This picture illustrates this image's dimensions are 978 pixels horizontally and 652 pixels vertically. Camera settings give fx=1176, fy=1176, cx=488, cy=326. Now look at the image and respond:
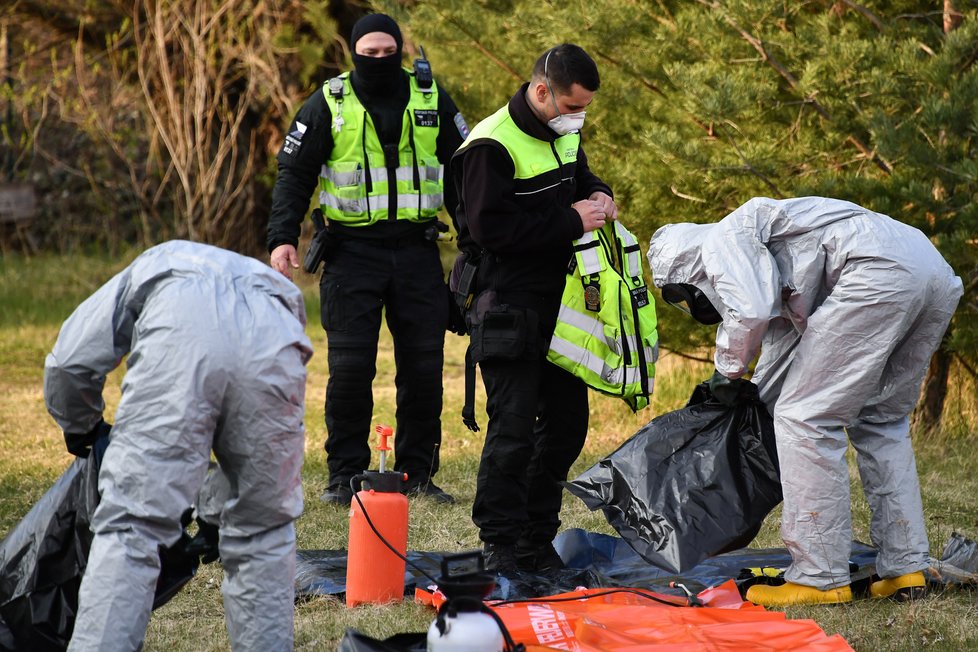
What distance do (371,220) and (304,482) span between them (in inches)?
53.0

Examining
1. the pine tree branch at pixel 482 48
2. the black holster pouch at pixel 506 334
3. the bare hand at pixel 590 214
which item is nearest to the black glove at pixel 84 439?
the black holster pouch at pixel 506 334

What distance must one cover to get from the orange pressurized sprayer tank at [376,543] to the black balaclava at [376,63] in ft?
6.33

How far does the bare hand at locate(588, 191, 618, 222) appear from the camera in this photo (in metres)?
4.13

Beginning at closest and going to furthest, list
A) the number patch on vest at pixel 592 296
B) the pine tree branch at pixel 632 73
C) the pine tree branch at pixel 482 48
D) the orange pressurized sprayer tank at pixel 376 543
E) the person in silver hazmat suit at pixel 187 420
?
the person in silver hazmat suit at pixel 187 420, the orange pressurized sprayer tank at pixel 376 543, the number patch on vest at pixel 592 296, the pine tree branch at pixel 632 73, the pine tree branch at pixel 482 48

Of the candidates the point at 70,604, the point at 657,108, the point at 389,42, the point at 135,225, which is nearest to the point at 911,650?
the point at 70,604

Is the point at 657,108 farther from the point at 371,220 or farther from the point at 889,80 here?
the point at 371,220

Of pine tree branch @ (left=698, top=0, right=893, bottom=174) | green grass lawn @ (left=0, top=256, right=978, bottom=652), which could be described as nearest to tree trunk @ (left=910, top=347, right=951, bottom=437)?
green grass lawn @ (left=0, top=256, right=978, bottom=652)

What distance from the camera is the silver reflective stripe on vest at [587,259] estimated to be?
13.1ft

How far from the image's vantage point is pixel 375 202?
5.08 m

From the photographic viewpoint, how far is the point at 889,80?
17.2 feet

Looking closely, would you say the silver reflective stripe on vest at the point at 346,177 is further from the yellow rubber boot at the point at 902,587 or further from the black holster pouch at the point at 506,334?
the yellow rubber boot at the point at 902,587

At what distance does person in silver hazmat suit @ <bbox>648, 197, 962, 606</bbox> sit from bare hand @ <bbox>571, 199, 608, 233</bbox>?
21cm

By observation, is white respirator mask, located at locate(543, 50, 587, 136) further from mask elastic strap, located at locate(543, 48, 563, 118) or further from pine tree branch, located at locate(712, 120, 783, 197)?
pine tree branch, located at locate(712, 120, 783, 197)

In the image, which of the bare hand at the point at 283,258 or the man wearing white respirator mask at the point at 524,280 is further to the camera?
the bare hand at the point at 283,258
